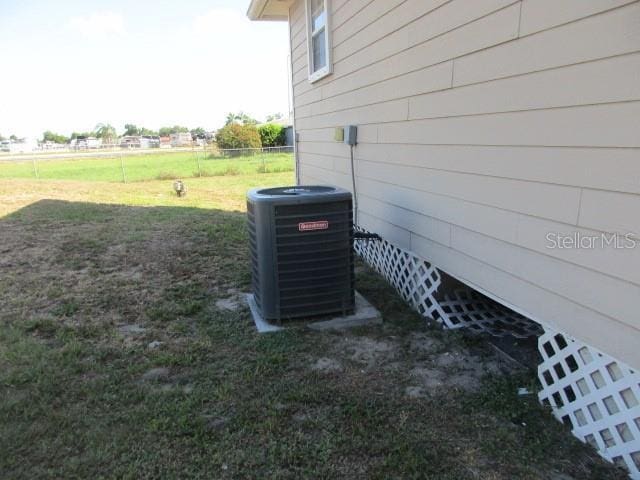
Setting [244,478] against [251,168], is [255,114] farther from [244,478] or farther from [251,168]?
[244,478]

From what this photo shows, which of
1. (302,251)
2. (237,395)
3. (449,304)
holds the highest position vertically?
(302,251)

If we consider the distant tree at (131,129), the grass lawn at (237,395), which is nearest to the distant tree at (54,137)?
the distant tree at (131,129)

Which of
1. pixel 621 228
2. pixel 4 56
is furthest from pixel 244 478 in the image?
pixel 4 56

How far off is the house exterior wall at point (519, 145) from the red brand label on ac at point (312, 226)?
2.61 feet

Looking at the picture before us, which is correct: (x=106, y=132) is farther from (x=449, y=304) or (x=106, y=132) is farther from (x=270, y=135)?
(x=449, y=304)

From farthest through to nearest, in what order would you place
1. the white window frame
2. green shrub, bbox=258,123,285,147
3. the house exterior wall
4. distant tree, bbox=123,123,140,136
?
distant tree, bbox=123,123,140,136
green shrub, bbox=258,123,285,147
the white window frame
the house exterior wall

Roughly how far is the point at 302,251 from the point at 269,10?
531 centimetres

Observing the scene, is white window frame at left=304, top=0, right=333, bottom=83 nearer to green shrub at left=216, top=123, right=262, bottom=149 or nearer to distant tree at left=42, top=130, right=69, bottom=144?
green shrub at left=216, top=123, right=262, bottom=149

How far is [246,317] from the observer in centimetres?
344

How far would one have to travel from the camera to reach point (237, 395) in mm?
2391

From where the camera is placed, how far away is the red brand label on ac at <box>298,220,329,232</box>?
3.06 metres

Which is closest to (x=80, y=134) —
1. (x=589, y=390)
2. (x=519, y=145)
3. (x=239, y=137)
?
(x=239, y=137)

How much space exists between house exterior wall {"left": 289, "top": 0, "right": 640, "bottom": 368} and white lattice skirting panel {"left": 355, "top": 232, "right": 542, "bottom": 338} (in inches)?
6.2

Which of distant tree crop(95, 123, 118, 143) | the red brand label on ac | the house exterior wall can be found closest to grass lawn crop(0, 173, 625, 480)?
the house exterior wall
